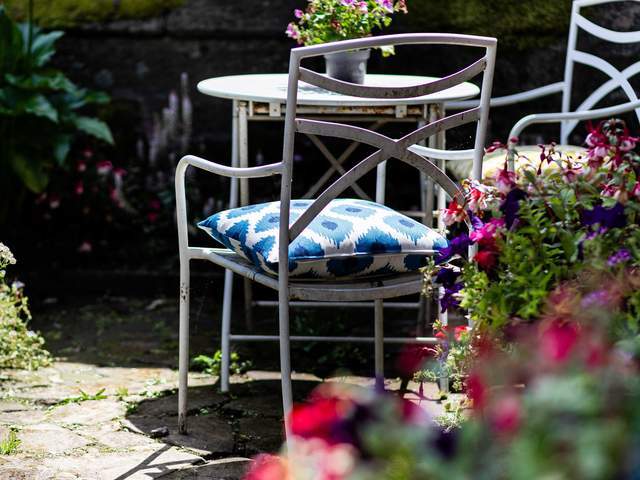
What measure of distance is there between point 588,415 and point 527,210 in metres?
1.09

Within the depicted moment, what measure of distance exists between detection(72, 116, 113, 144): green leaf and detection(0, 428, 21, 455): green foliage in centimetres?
174

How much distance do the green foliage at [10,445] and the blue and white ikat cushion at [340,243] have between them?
0.75m

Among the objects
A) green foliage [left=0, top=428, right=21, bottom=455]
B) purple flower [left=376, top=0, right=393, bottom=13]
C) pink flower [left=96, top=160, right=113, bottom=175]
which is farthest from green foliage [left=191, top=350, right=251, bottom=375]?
pink flower [left=96, top=160, right=113, bottom=175]

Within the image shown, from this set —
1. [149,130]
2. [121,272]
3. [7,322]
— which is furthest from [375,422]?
[149,130]

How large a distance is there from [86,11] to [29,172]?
34.6 inches

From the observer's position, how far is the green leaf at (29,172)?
4.09 meters

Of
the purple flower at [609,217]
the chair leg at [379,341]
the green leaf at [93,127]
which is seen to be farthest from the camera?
the green leaf at [93,127]

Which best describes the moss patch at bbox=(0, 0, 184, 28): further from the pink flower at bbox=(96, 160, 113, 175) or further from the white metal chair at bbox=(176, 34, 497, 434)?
the white metal chair at bbox=(176, 34, 497, 434)

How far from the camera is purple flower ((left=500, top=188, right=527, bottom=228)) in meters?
2.06

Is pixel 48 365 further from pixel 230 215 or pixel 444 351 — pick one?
pixel 444 351

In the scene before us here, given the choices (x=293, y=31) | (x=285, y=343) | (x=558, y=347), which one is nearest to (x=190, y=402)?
(x=285, y=343)

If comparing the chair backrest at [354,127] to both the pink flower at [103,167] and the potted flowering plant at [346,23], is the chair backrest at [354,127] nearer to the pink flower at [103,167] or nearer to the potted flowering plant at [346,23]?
the potted flowering plant at [346,23]

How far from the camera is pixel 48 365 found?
3.38m

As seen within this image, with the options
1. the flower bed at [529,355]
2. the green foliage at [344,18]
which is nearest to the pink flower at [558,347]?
the flower bed at [529,355]
